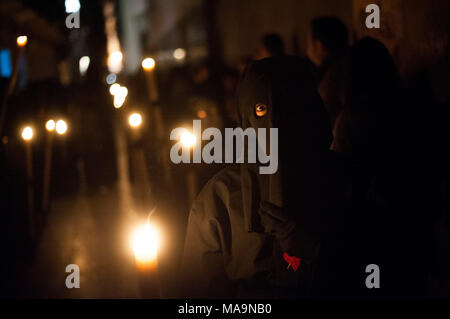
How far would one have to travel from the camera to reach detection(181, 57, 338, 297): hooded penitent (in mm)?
2266

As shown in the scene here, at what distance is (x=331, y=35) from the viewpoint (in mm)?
4449

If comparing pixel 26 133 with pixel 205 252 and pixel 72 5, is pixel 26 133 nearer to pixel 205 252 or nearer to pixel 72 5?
pixel 72 5

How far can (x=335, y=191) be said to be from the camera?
2359 millimetres

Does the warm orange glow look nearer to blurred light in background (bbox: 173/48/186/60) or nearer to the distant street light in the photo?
the distant street light

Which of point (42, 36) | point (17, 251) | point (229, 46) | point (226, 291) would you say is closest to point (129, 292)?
point (17, 251)

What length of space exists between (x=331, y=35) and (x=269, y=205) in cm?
256

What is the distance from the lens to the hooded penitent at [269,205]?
227 centimetres

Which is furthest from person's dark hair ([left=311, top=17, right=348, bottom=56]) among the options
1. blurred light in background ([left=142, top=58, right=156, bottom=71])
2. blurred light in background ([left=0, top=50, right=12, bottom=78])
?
blurred light in background ([left=0, top=50, right=12, bottom=78])

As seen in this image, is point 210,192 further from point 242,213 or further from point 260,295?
point 260,295

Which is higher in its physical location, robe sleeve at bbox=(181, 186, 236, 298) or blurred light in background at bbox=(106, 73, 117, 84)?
blurred light in background at bbox=(106, 73, 117, 84)

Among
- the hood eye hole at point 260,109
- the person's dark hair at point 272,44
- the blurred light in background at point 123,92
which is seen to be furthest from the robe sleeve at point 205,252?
the blurred light in background at point 123,92

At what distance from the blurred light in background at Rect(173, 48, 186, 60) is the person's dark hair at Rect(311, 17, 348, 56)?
19.7 metres

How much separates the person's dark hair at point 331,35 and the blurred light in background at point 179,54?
64.7 ft

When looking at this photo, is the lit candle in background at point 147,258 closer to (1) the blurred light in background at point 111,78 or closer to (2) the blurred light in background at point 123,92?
(2) the blurred light in background at point 123,92
